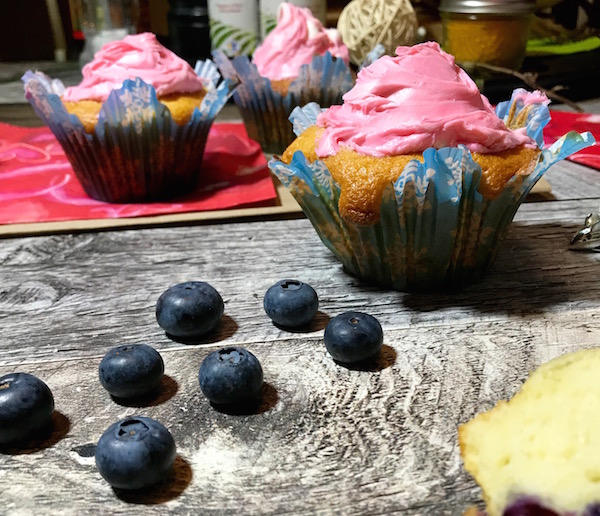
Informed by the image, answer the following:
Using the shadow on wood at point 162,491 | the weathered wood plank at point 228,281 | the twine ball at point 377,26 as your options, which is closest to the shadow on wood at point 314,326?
the weathered wood plank at point 228,281

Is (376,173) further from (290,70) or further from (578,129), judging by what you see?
(578,129)

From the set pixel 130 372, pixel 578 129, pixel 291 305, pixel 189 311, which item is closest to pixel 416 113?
pixel 291 305

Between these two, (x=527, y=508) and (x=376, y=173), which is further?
(x=376, y=173)

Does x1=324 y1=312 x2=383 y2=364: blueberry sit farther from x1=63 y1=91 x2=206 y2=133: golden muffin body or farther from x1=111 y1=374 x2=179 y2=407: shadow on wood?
x1=63 y1=91 x2=206 y2=133: golden muffin body

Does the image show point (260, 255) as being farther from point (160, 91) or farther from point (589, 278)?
point (589, 278)

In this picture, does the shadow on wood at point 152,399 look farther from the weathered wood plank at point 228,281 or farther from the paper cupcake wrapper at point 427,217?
the paper cupcake wrapper at point 427,217

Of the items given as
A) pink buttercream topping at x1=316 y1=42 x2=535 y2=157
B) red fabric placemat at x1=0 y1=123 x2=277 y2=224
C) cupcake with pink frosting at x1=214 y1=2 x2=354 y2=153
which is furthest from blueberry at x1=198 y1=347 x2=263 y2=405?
cupcake with pink frosting at x1=214 y1=2 x2=354 y2=153

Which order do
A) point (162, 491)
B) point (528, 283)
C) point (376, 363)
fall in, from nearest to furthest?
point (162, 491) → point (376, 363) → point (528, 283)
